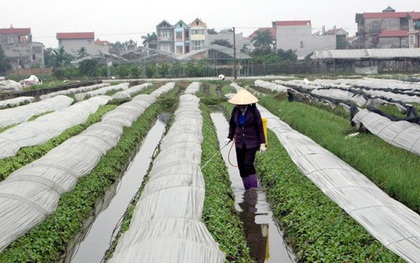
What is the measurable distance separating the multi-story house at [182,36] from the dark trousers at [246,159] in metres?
77.0

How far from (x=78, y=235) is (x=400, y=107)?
9.38 m

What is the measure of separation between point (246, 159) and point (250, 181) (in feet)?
1.44

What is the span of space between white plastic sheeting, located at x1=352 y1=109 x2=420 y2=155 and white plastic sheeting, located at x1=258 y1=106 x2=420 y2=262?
5.55ft

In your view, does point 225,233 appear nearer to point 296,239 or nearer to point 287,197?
point 296,239

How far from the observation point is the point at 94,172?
9453mm

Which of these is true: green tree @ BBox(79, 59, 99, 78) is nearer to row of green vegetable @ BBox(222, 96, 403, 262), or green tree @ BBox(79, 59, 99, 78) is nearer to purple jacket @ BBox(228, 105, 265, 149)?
row of green vegetable @ BBox(222, 96, 403, 262)

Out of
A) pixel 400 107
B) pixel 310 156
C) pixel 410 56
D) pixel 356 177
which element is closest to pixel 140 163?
pixel 310 156

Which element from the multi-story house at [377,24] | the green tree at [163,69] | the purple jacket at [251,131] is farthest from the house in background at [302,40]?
the purple jacket at [251,131]

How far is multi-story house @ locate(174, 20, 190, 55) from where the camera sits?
8444 cm

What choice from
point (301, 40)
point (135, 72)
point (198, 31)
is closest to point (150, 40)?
point (198, 31)

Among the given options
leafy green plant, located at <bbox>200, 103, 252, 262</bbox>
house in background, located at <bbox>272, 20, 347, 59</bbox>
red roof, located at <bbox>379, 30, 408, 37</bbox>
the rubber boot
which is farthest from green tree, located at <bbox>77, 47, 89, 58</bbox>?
the rubber boot

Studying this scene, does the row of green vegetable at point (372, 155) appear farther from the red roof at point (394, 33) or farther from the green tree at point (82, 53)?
the green tree at point (82, 53)

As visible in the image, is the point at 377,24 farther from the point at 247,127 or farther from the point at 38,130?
the point at 247,127

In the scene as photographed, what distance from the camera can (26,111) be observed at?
16.9 m
